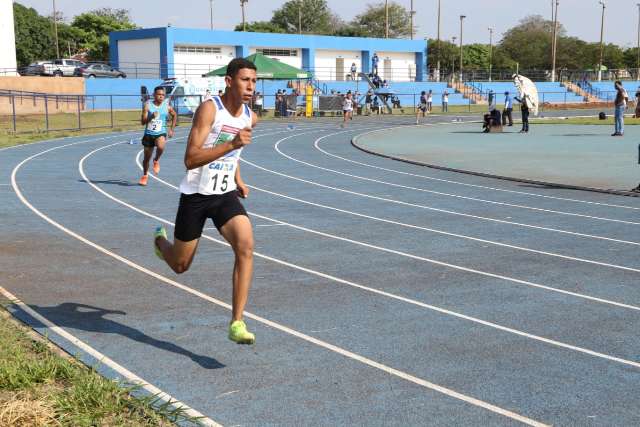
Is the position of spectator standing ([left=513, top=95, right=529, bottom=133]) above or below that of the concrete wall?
below

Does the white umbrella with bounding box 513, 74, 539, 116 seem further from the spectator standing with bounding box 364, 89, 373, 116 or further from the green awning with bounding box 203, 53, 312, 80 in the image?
the spectator standing with bounding box 364, 89, 373, 116

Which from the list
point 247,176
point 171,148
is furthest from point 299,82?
point 247,176

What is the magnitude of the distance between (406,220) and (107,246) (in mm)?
4418

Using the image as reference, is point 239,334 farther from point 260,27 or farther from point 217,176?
point 260,27

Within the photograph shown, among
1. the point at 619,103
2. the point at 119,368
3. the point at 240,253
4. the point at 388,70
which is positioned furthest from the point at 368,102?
the point at 119,368

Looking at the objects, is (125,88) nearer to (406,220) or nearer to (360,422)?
(406,220)

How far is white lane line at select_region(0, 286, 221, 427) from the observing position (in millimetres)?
4430

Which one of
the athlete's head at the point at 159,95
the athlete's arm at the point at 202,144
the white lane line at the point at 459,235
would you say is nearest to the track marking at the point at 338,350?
the athlete's arm at the point at 202,144

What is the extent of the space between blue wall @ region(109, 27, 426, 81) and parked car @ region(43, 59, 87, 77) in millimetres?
8221

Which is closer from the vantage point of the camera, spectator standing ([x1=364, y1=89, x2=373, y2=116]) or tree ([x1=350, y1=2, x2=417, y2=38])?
spectator standing ([x1=364, y1=89, x2=373, y2=116])

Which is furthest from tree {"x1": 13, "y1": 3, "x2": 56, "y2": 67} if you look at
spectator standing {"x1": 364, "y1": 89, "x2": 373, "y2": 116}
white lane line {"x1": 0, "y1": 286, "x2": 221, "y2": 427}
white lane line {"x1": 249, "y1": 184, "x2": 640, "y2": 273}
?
white lane line {"x1": 0, "y1": 286, "x2": 221, "y2": 427}

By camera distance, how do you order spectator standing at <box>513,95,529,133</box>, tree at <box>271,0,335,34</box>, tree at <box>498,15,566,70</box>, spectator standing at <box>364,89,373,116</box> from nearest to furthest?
spectator standing at <box>513,95,529,133</box>
spectator standing at <box>364,89,373,116</box>
tree at <box>498,15,566,70</box>
tree at <box>271,0,335,34</box>

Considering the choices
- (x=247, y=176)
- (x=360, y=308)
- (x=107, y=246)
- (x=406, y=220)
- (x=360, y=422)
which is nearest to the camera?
(x=360, y=422)

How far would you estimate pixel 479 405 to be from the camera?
4629 millimetres
